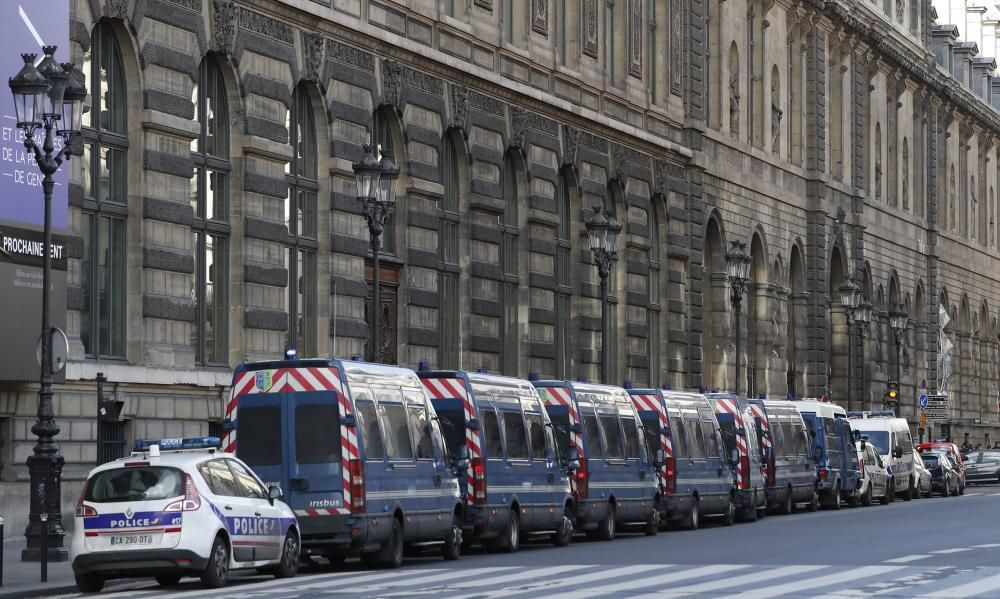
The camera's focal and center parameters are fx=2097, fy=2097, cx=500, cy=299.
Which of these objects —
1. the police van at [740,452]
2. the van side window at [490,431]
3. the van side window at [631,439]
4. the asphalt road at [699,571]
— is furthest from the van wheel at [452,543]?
the police van at [740,452]

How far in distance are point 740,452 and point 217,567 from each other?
23510 millimetres

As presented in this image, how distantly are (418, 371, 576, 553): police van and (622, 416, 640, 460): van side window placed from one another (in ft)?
13.4

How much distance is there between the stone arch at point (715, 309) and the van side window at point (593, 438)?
28422 millimetres

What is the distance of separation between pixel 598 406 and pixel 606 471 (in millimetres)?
1216

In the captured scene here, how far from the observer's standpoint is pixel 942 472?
68000mm

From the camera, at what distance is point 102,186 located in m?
34.4

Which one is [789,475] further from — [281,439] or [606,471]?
[281,439]

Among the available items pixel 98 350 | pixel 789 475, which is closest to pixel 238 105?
pixel 98 350

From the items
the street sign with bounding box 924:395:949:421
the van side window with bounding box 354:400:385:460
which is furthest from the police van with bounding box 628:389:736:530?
the street sign with bounding box 924:395:949:421

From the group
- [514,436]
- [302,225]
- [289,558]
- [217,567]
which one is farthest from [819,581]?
[302,225]

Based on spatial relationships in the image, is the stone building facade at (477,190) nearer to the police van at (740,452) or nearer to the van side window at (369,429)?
the police van at (740,452)

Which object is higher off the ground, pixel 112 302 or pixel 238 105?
pixel 238 105

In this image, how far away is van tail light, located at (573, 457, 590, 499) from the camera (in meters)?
37.1

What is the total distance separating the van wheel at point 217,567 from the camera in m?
24.5
